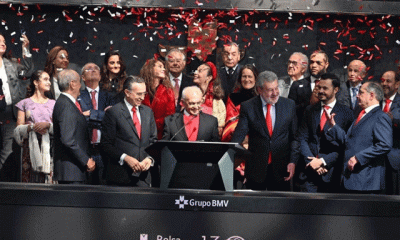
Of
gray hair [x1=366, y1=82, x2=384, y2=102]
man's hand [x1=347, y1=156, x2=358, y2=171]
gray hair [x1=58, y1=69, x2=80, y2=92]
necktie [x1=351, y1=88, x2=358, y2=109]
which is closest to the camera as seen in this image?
man's hand [x1=347, y1=156, x2=358, y2=171]

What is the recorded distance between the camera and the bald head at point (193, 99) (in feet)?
19.6

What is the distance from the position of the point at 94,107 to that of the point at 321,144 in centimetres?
212

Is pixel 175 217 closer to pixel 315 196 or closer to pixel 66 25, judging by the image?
pixel 315 196

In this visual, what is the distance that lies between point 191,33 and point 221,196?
3694 mm

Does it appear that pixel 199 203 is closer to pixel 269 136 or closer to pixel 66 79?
pixel 269 136

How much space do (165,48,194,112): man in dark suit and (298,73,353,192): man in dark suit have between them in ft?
4.26

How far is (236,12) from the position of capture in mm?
7707

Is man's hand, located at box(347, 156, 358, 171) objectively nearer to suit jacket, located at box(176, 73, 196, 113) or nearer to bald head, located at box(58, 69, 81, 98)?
suit jacket, located at box(176, 73, 196, 113)

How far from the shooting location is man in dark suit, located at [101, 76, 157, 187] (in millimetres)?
5840

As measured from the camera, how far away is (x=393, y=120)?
242 inches

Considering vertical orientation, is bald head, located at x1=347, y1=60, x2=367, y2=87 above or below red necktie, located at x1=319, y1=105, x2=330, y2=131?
above

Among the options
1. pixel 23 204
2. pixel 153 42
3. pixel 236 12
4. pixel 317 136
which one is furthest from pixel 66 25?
pixel 23 204

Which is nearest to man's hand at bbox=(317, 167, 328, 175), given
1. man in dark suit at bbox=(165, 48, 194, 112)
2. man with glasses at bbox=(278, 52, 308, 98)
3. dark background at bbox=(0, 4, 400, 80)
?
man with glasses at bbox=(278, 52, 308, 98)

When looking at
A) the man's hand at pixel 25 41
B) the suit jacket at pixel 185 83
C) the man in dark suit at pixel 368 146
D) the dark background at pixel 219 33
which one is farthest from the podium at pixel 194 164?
the dark background at pixel 219 33
